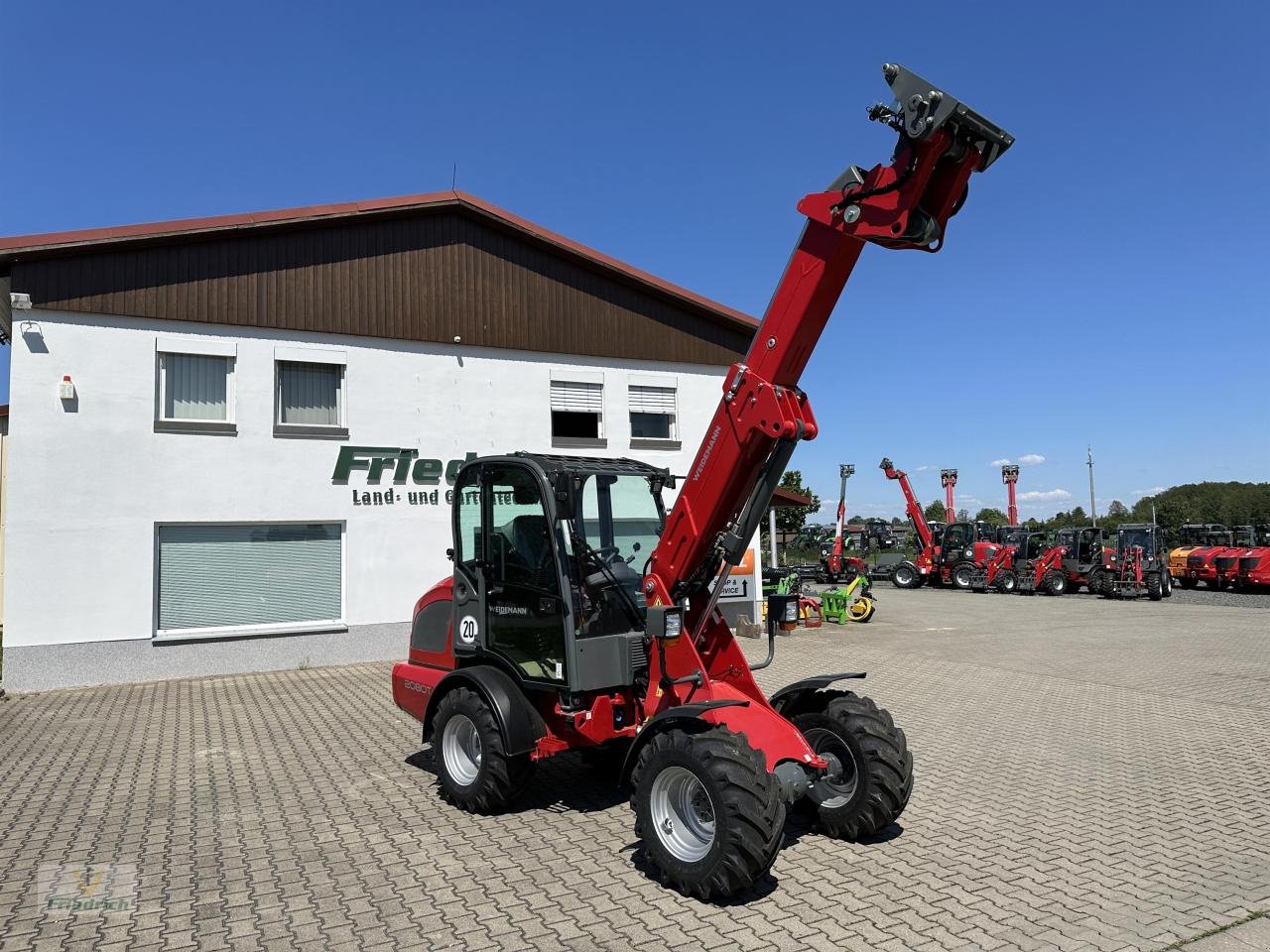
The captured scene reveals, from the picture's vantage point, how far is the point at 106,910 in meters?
4.41

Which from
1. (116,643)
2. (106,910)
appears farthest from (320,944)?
(116,643)

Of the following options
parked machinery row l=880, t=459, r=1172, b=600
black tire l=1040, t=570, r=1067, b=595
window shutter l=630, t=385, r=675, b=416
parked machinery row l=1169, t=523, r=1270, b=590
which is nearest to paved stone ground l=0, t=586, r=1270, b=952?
window shutter l=630, t=385, r=675, b=416

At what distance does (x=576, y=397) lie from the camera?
14.4 m

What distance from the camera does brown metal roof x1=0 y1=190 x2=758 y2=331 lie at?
10727mm

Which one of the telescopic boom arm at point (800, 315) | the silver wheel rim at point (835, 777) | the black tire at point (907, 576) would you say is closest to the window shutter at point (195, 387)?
the telescopic boom arm at point (800, 315)

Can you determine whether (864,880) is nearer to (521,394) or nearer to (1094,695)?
(1094,695)

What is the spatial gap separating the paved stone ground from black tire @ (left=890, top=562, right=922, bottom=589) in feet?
69.9

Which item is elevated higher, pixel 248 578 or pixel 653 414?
pixel 653 414

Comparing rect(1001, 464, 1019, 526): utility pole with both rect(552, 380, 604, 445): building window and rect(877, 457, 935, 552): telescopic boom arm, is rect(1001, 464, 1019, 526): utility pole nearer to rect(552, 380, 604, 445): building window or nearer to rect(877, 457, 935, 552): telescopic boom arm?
rect(877, 457, 935, 552): telescopic boom arm

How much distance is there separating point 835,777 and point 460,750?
2.65 meters

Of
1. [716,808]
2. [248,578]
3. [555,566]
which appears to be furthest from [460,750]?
[248,578]

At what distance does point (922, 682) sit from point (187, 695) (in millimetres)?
9322

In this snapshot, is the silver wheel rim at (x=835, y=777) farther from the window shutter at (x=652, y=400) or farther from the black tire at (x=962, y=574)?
the black tire at (x=962, y=574)

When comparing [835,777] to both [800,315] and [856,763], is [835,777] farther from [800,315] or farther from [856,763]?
[800,315]
